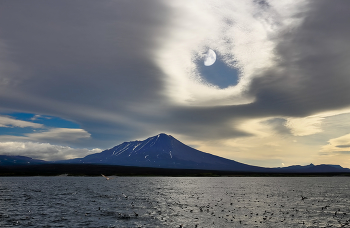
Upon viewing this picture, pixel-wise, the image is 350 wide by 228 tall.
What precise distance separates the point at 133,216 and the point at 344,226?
37271mm

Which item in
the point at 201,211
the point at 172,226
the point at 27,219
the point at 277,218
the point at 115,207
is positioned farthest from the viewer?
the point at 115,207

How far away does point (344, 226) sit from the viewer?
43.8 m

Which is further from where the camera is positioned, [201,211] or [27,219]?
[201,211]

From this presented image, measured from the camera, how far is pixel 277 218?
50.0 meters

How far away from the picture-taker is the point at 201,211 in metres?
56.2

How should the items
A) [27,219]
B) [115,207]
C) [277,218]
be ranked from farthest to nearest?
[115,207], [277,218], [27,219]

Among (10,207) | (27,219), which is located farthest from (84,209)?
(10,207)

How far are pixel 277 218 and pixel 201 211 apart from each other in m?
15.3

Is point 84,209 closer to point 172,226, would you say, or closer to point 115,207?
point 115,207

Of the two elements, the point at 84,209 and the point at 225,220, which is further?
the point at 84,209

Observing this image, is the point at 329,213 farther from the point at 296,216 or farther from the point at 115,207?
the point at 115,207

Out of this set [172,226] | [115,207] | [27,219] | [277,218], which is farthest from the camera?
[115,207]

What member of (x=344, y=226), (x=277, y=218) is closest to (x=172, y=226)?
(x=277, y=218)

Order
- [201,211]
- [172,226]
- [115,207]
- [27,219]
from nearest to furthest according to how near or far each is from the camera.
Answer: [172,226]
[27,219]
[201,211]
[115,207]
